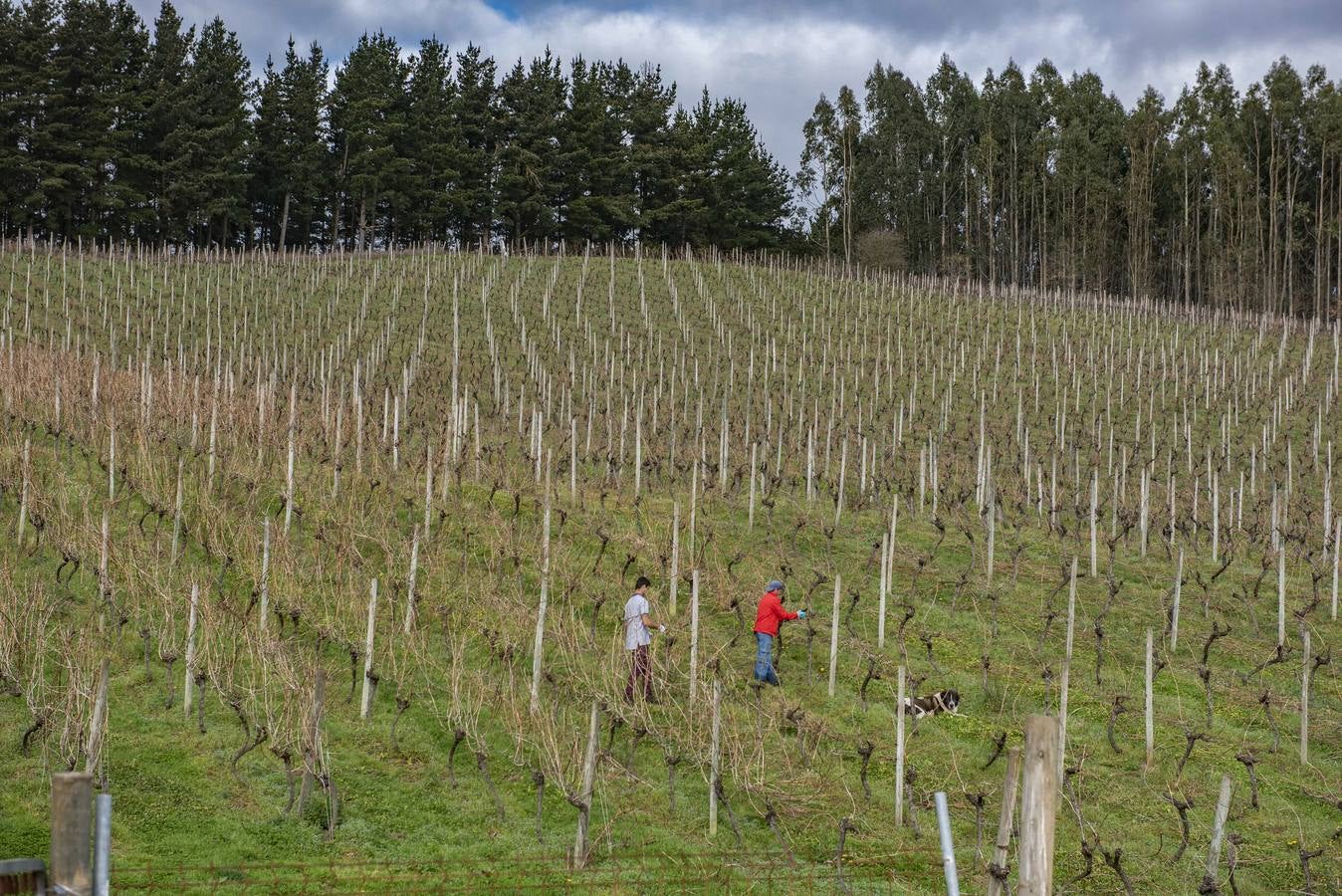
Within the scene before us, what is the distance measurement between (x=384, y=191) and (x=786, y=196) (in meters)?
21.6

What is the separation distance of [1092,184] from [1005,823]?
58378 mm

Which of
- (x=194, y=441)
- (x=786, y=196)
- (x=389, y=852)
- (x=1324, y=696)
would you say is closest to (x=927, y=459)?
(x=1324, y=696)

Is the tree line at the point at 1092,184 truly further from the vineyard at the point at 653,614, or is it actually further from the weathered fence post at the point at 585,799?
the weathered fence post at the point at 585,799

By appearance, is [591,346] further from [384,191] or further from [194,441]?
[384,191]

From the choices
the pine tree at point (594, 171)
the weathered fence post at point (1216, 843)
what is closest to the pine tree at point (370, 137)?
the pine tree at point (594, 171)

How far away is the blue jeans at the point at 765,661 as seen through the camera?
12164 millimetres

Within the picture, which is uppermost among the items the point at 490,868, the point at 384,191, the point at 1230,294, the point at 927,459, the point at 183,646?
the point at 384,191

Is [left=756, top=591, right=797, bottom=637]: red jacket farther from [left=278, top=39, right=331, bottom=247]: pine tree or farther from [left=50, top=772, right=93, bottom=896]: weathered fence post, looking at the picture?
[left=278, top=39, right=331, bottom=247]: pine tree

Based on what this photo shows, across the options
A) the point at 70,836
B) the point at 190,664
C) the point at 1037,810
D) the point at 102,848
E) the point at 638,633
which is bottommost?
the point at 190,664

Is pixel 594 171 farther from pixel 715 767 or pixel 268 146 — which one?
pixel 715 767

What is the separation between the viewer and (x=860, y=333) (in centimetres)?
3544

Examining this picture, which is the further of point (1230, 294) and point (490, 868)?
point (1230, 294)

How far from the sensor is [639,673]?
11477 mm

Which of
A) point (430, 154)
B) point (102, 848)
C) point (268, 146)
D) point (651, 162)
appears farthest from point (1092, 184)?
point (102, 848)
